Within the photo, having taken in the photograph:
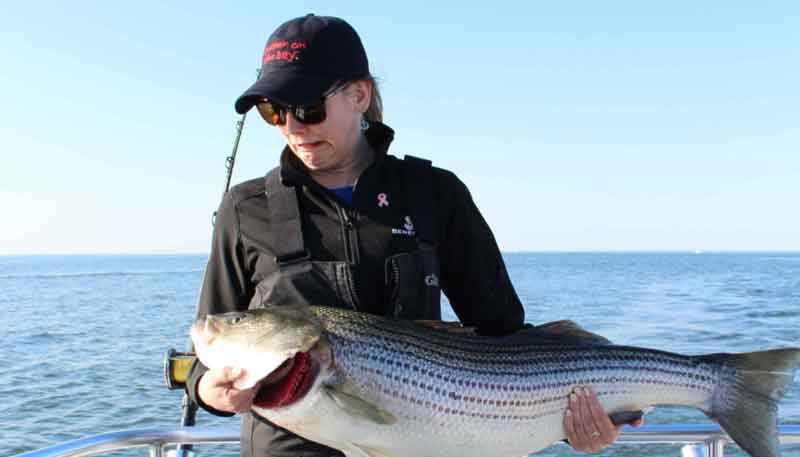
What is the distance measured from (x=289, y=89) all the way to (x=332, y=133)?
314 millimetres

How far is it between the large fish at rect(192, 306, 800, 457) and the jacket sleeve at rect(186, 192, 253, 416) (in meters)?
0.16

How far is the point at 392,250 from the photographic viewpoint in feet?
11.0

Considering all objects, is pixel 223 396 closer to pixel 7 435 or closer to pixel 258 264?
pixel 258 264

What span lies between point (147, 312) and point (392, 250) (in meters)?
36.0

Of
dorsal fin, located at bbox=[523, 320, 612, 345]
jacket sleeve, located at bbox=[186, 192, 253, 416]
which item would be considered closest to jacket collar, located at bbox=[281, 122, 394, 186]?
jacket sleeve, located at bbox=[186, 192, 253, 416]

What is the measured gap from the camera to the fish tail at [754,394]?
3.47m

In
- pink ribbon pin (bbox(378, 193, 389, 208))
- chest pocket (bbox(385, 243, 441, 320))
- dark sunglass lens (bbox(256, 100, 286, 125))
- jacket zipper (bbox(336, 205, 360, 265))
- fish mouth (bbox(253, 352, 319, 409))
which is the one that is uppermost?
dark sunglass lens (bbox(256, 100, 286, 125))

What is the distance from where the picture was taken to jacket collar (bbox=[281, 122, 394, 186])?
339 centimetres

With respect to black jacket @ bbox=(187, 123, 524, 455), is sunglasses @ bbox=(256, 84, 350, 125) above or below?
above

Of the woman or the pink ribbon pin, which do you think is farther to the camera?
the pink ribbon pin

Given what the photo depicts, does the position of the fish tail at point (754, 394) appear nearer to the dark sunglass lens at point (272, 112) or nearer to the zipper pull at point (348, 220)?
the zipper pull at point (348, 220)

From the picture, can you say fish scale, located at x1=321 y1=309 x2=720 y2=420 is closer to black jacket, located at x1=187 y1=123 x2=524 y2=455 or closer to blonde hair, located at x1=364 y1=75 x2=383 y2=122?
black jacket, located at x1=187 y1=123 x2=524 y2=455

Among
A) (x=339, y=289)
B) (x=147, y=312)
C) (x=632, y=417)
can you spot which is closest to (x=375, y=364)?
(x=339, y=289)

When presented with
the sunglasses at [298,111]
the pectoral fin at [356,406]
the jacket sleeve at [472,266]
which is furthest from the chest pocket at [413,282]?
the sunglasses at [298,111]
